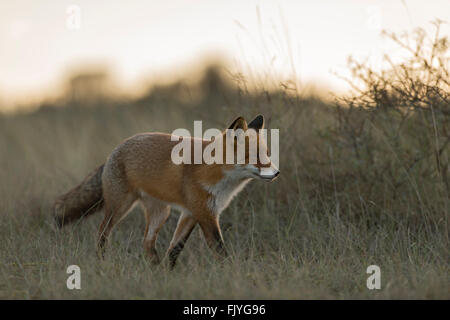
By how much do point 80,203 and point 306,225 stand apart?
106 inches

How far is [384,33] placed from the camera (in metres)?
5.90

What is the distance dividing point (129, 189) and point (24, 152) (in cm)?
772

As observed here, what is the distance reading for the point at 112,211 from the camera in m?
5.45

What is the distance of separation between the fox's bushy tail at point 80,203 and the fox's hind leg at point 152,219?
59cm

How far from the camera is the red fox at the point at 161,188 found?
506 cm

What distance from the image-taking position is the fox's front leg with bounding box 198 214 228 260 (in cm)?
500

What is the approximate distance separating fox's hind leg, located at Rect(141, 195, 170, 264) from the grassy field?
19cm

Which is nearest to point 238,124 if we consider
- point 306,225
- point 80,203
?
point 306,225

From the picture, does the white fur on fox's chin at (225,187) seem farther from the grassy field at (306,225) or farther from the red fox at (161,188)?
the grassy field at (306,225)

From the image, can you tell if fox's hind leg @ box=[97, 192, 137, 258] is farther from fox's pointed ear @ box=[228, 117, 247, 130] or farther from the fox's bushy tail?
fox's pointed ear @ box=[228, 117, 247, 130]

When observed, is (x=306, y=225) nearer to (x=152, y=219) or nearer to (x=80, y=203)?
(x=152, y=219)
